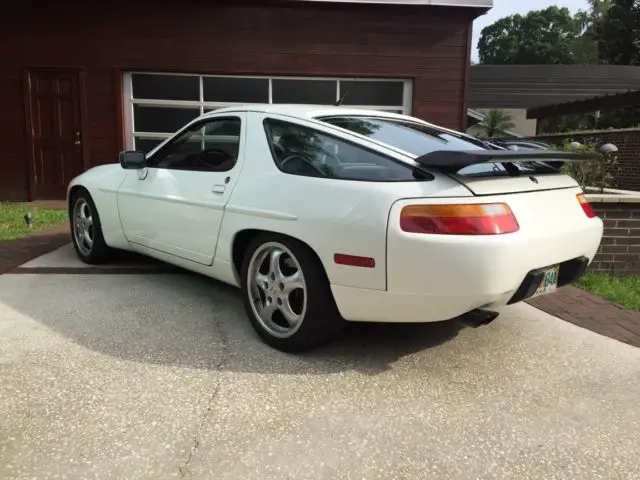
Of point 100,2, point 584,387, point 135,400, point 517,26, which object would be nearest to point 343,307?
point 135,400

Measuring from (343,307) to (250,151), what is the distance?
1235 mm

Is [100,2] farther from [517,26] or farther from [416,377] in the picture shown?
[517,26]

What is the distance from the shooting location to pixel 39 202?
977cm

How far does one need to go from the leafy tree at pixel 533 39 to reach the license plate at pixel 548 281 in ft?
204

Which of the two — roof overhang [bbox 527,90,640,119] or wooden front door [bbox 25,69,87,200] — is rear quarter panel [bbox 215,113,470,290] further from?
roof overhang [bbox 527,90,640,119]

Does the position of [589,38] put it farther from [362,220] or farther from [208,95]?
[362,220]

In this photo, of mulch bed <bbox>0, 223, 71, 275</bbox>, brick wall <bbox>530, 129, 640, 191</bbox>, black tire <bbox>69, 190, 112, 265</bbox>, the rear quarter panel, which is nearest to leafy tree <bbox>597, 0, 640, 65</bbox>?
brick wall <bbox>530, 129, 640, 191</bbox>

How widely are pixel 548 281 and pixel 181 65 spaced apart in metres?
8.21

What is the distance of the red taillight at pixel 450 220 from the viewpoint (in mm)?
2758

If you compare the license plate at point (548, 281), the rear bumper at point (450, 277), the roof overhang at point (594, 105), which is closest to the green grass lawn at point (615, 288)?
the license plate at point (548, 281)

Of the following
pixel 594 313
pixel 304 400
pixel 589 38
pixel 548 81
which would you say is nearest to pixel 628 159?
pixel 548 81

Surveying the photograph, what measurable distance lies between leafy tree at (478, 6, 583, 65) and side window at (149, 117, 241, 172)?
203 feet

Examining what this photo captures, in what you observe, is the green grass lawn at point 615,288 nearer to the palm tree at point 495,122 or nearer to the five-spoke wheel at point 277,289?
the five-spoke wheel at point 277,289

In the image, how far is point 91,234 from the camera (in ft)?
17.2
